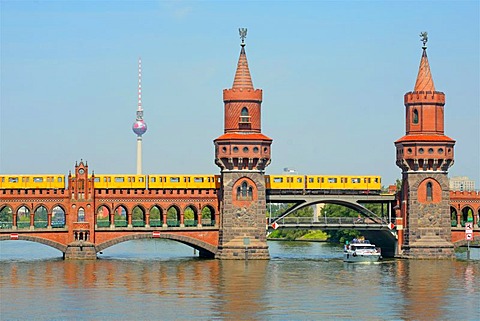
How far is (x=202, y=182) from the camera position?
5428 inches

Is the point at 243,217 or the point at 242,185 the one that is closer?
the point at 243,217

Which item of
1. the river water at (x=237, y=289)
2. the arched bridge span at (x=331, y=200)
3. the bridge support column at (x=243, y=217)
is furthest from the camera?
the arched bridge span at (x=331, y=200)

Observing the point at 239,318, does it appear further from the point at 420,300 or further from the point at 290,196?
the point at 290,196

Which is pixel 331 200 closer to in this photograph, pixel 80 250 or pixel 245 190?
pixel 245 190

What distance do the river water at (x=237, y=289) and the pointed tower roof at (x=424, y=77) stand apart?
65.9ft

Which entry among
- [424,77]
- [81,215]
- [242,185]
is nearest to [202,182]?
[242,185]

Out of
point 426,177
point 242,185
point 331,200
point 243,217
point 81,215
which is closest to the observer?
point 243,217

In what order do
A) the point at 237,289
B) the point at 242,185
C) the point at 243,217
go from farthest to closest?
the point at 242,185 → the point at 243,217 → the point at 237,289

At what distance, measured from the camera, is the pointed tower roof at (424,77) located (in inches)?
5394

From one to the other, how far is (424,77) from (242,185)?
24.7 m

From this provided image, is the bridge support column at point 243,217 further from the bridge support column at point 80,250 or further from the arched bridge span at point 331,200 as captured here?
the bridge support column at point 80,250

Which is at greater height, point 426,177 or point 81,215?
point 426,177

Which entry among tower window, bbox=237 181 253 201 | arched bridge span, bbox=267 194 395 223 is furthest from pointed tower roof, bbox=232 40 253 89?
arched bridge span, bbox=267 194 395 223

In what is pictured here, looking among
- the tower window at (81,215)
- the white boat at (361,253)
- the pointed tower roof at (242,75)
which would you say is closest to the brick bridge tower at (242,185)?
the pointed tower roof at (242,75)
